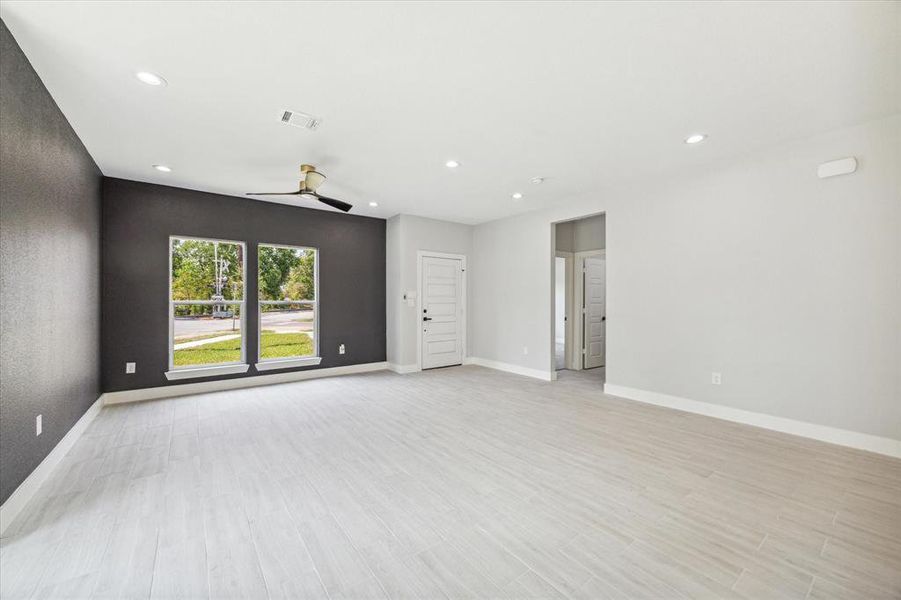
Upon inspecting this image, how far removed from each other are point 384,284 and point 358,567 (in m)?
5.33

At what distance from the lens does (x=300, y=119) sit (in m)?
3.03

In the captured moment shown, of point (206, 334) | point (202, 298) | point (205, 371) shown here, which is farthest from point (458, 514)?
point (206, 334)

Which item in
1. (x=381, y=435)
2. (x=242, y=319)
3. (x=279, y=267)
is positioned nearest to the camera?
(x=381, y=435)

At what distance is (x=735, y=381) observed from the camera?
378 cm

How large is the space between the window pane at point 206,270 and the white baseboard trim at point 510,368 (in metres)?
4.11

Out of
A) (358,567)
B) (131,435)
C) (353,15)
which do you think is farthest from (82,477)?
(353,15)

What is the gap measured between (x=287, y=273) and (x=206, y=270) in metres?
1.07

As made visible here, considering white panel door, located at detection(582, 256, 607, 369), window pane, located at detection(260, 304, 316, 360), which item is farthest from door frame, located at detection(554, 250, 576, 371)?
window pane, located at detection(260, 304, 316, 360)

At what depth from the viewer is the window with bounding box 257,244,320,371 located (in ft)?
18.4

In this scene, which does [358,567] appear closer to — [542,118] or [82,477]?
[82,477]

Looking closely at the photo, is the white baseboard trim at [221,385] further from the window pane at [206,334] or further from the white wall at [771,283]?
the white wall at [771,283]

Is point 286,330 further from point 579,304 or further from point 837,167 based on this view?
point 837,167

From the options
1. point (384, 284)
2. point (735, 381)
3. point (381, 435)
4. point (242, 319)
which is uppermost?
point (384, 284)

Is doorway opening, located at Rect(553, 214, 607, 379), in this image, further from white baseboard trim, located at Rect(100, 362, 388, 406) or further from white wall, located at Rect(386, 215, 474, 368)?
white baseboard trim, located at Rect(100, 362, 388, 406)
